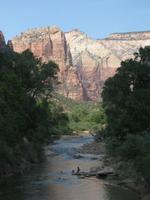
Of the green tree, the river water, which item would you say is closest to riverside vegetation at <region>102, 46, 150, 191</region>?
the green tree

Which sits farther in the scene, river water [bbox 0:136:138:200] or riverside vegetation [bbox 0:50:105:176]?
riverside vegetation [bbox 0:50:105:176]

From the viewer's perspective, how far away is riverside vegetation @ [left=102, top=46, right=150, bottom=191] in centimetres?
4300

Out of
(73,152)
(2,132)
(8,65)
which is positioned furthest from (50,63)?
(2,132)

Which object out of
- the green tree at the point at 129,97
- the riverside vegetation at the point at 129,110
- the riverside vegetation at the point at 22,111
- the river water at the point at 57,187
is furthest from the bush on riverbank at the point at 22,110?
the green tree at the point at 129,97

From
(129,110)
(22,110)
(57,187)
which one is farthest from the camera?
(22,110)

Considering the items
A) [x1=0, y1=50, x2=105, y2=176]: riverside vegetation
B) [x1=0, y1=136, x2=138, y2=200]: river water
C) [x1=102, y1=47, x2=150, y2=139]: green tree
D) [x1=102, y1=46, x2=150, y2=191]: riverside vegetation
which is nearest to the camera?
[x1=0, y1=136, x2=138, y2=200]: river water

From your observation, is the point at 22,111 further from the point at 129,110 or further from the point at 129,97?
the point at 129,97

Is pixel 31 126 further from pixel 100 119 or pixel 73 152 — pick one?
pixel 100 119

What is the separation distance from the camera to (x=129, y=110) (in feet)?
149

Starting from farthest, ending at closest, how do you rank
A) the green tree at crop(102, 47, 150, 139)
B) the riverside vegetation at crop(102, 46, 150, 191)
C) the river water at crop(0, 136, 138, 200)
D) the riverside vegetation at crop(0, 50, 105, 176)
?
the riverside vegetation at crop(0, 50, 105, 176) → the green tree at crop(102, 47, 150, 139) → the riverside vegetation at crop(102, 46, 150, 191) → the river water at crop(0, 136, 138, 200)

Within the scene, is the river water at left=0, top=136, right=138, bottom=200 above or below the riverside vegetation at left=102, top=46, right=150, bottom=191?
below

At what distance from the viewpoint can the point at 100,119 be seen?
160 m

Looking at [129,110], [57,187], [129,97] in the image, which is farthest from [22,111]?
[129,97]

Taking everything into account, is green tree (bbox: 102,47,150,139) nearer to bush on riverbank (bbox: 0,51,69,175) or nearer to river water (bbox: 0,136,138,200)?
river water (bbox: 0,136,138,200)
